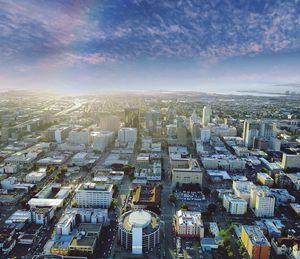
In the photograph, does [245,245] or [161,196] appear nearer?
[245,245]

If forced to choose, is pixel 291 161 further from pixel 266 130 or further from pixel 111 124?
pixel 111 124

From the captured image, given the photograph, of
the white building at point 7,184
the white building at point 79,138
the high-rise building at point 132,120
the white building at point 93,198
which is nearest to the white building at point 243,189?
the white building at point 93,198

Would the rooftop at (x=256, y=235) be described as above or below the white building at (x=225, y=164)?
above

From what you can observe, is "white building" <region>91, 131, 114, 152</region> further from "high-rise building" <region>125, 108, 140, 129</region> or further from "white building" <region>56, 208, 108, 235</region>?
"white building" <region>56, 208, 108, 235</region>

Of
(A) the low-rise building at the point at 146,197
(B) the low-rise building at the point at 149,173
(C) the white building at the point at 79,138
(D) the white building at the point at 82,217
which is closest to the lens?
(D) the white building at the point at 82,217

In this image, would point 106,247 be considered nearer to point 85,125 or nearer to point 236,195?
point 236,195

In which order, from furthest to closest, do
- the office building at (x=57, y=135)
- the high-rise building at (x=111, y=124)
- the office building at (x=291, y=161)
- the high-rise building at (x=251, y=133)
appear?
the high-rise building at (x=111, y=124) → the office building at (x=57, y=135) → the high-rise building at (x=251, y=133) → the office building at (x=291, y=161)

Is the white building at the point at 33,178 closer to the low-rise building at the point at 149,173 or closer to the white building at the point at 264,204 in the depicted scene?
the low-rise building at the point at 149,173

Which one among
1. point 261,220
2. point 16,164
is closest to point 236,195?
point 261,220
